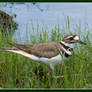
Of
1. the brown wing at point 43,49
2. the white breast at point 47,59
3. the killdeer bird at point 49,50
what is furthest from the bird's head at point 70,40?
the white breast at point 47,59

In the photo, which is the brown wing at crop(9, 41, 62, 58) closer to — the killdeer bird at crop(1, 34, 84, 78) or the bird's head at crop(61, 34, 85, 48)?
the killdeer bird at crop(1, 34, 84, 78)

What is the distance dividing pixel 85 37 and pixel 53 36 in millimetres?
467

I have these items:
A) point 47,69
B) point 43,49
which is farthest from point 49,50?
point 47,69

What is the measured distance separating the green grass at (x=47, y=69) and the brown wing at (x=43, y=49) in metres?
0.08

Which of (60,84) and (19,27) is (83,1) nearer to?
(19,27)

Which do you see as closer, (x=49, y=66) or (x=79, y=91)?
(x=79, y=91)

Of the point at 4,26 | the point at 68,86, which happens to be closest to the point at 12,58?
the point at 4,26

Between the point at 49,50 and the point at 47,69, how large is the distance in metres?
0.32

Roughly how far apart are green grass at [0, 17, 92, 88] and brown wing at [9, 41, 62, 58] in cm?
8

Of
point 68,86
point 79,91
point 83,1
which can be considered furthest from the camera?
point 83,1

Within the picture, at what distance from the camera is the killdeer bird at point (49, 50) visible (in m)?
3.16

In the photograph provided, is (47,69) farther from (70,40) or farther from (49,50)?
(70,40)

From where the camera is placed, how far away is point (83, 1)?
307cm

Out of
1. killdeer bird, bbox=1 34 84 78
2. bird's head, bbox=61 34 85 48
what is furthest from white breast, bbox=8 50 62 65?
bird's head, bbox=61 34 85 48
